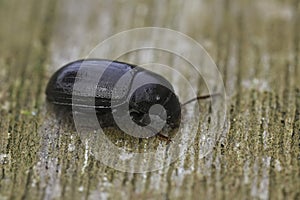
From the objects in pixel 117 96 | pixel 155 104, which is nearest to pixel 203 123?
pixel 155 104

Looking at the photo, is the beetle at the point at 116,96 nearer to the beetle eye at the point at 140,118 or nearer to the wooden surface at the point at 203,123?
the beetle eye at the point at 140,118

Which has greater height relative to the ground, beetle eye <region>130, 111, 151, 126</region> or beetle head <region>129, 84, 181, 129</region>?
beetle head <region>129, 84, 181, 129</region>

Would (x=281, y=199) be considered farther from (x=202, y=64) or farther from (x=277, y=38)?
(x=277, y=38)

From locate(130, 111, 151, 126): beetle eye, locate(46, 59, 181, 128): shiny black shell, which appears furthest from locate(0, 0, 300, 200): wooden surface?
locate(130, 111, 151, 126): beetle eye

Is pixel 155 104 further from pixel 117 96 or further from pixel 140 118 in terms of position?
pixel 117 96

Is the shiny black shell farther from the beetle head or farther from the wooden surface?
the wooden surface

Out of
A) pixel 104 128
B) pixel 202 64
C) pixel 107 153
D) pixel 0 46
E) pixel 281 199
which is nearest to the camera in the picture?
pixel 281 199

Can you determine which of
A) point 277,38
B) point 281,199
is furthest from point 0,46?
point 281,199
